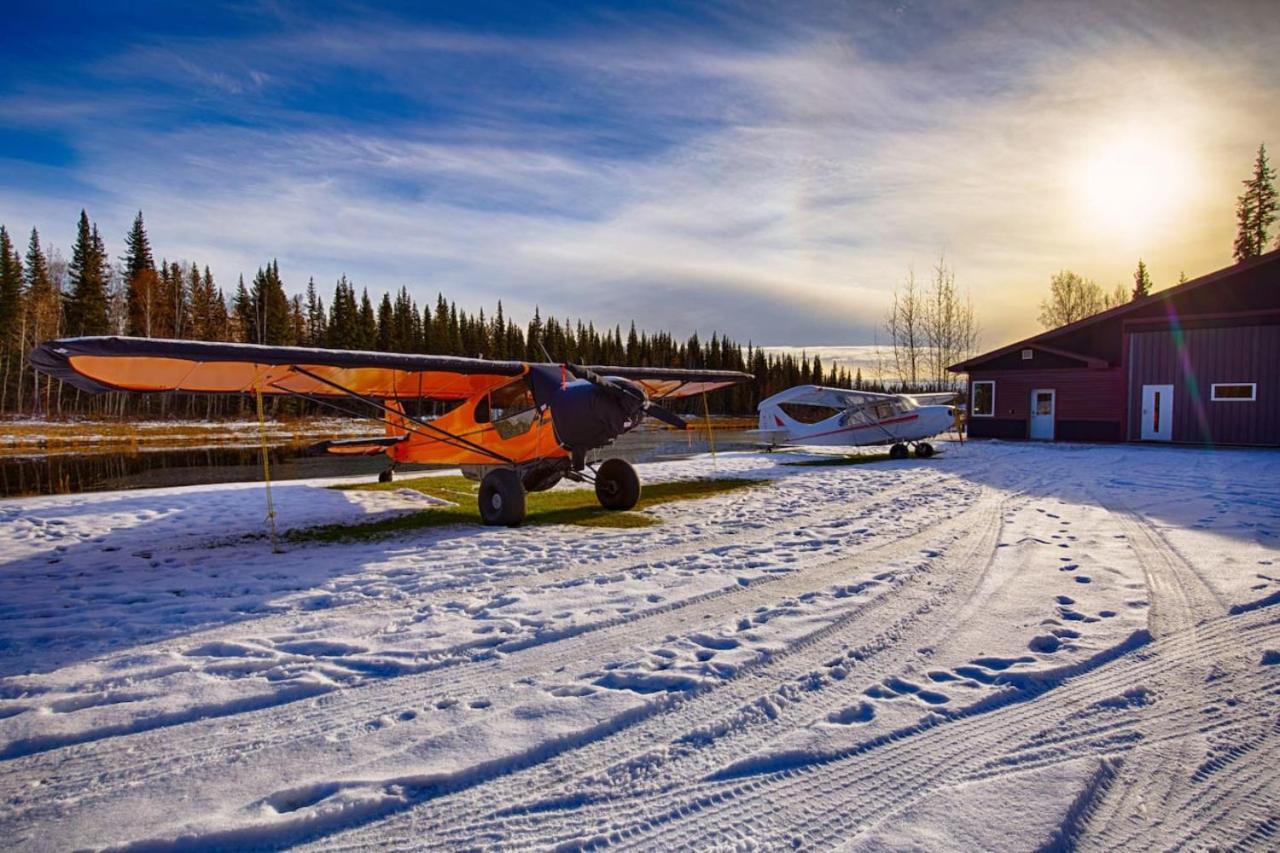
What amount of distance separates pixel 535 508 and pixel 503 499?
1.75 m

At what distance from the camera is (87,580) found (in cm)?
588

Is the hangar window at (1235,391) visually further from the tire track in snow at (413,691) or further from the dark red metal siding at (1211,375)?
the tire track in snow at (413,691)

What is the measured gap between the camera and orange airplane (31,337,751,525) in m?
Result: 7.59

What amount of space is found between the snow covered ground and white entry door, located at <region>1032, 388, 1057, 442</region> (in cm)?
2163

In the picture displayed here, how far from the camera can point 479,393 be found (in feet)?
34.0

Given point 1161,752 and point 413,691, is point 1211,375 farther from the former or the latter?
point 413,691

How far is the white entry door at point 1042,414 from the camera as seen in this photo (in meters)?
26.0

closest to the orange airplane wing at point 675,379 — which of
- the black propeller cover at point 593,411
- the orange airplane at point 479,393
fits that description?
the orange airplane at point 479,393

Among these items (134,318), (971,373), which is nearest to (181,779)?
(971,373)

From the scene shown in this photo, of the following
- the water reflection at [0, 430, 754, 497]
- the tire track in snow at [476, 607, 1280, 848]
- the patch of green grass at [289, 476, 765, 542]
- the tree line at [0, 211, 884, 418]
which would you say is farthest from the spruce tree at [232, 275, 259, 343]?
the tire track in snow at [476, 607, 1280, 848]

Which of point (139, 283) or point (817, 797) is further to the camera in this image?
→ point (139, 283)

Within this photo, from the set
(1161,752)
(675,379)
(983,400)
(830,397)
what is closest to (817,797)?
(1161,752)

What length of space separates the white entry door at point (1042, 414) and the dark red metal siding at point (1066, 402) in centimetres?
20

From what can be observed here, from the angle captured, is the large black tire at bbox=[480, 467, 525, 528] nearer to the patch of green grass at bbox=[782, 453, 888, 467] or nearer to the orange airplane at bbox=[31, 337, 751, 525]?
the orange airplane at bbox=[31, 337, 751, 525]
